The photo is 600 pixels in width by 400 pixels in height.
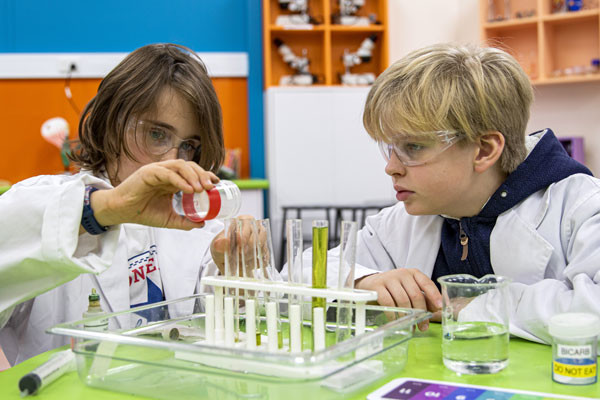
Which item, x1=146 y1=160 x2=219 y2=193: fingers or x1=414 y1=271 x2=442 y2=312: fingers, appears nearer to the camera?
x1=146 y1=160 x2=219 y2=193: fingers

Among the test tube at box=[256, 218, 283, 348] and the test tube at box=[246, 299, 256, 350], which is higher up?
the test tube at box=[256, 218, 283, 348]

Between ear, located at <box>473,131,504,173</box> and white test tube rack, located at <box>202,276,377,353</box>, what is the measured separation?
54 centimetres

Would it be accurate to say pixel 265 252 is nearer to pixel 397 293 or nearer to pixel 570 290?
pixel 397 293

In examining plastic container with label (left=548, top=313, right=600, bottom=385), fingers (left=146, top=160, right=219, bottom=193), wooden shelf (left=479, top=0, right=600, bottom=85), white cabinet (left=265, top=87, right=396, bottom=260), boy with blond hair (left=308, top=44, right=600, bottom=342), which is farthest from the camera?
white cabinet (left=265, top=87, right=396, bottom=260)

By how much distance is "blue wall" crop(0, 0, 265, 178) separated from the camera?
13.7ft

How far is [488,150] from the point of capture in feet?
4.15

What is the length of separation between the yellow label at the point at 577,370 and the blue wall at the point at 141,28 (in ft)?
12.2

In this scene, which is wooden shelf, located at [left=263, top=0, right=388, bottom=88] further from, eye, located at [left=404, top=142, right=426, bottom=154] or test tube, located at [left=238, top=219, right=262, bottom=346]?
test tube, located at [left=238, top=219, right=262, bottom=346]

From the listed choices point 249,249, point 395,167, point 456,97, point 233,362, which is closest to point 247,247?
point 249,249

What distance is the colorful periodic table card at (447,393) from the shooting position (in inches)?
29.0

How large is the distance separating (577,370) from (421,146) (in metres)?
0.56

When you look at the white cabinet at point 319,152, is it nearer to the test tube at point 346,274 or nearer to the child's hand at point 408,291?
the child's hand at point 408,291

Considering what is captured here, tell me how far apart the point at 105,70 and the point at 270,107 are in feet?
3.72

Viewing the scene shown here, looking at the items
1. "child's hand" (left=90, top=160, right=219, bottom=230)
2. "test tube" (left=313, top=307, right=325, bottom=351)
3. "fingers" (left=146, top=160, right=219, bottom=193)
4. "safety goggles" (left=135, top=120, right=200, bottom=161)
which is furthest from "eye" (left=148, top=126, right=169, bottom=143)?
"test tube" (left=313, top=307, right=325, bottom=351)
